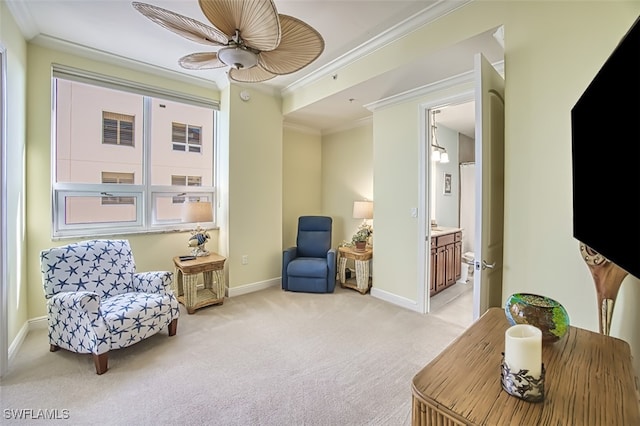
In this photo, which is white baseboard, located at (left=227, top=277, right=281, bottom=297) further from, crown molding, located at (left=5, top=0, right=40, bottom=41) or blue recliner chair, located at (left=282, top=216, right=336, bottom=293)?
crown molding, located at (left=5, top=0, right=40, bottom=41)

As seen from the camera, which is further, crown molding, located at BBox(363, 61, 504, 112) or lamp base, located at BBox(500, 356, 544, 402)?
crown molding, located at BBox(363, 61, 504, 112)

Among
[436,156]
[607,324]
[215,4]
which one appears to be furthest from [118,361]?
[436,156]

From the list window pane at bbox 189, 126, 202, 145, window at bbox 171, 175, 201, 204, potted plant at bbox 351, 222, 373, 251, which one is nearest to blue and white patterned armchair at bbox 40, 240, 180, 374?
window at bbox 171, 175, 201, 204

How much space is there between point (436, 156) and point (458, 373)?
3513 mm

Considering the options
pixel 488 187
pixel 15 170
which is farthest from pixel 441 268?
pixel 15 170

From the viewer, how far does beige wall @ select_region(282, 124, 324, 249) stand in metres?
4.58

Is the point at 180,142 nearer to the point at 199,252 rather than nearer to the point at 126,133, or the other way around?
the point at 126,133

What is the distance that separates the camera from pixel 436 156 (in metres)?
3.88

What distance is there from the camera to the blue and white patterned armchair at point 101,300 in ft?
6.57

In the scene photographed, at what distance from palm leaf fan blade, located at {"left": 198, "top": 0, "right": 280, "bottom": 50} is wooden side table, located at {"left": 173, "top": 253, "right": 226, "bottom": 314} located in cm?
232

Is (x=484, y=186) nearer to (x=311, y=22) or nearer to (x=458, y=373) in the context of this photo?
(x=458, y=373)

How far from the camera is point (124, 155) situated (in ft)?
10.6

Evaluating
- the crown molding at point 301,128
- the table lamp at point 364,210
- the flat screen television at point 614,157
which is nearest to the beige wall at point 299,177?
the crown molding at point 301,128

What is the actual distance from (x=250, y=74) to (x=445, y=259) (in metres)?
3.32
